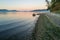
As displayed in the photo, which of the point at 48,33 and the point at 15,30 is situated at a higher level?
the point at 48,33

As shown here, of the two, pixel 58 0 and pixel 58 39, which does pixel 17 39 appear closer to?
pixel 58 39

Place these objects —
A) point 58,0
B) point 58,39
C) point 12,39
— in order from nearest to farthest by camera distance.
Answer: point 58,39 < point 12,39 < point 58,0

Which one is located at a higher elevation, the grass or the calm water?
the grass

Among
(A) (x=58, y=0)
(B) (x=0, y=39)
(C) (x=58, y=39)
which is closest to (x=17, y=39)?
(B) (x=0, y=39)

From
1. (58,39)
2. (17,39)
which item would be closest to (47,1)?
(17,39)

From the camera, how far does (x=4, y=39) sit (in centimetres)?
1569

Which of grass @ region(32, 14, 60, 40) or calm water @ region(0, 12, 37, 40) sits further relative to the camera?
calm water @ region(0, 12, 37, 40)

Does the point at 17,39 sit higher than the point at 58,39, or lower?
lower

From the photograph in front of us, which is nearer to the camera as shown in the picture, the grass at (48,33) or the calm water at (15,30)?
the grass at (48,33)

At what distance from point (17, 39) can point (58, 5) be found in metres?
18.0

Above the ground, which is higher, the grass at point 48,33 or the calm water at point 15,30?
the grass at point 48,33

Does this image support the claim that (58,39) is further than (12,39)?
No

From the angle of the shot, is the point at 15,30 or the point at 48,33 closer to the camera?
the point at 48,33

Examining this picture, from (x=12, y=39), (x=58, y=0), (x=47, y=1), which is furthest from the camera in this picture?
(x=47, y=1)
